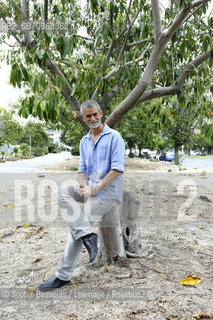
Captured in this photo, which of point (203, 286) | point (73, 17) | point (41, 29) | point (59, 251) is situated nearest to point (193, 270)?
point (203, 286)

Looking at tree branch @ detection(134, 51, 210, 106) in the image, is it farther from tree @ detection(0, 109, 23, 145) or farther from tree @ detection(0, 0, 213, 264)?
tree @ detection(0, 109, 23, 145)

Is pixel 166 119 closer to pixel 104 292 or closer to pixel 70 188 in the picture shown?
pixel 70 188

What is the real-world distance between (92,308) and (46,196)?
17.9 ft

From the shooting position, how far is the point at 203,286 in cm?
262

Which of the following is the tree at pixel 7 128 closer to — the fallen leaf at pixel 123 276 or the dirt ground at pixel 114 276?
the dirt ground at pixel 114 276

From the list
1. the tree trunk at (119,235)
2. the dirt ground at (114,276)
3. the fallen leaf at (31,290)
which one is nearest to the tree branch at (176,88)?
the tree trunk at (119,235)

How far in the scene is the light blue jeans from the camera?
2.53 metres

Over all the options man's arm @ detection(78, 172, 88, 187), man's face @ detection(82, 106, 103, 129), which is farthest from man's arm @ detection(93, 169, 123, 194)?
man's face @ detection(82, 106, 103, 129)

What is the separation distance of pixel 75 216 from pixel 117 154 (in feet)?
2.25

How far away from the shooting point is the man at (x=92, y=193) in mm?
2557

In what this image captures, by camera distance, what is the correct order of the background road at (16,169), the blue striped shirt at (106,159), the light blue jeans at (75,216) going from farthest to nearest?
the background road at (16,169) → the blue striped shirt at (106,159) → the light blue jeans at (75,216)

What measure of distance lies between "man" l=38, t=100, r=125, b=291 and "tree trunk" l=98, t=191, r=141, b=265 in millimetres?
237

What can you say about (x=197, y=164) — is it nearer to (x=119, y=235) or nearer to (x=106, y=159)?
(x=119, y=235)

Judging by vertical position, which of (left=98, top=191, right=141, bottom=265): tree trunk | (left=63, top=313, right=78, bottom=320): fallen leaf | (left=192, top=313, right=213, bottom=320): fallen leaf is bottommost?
(left=63, top=313, right=78, bottom=320): fallen leaf
